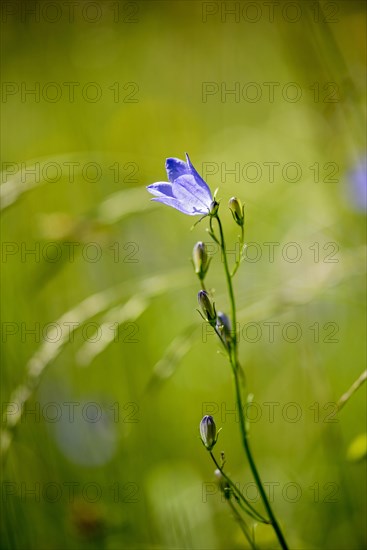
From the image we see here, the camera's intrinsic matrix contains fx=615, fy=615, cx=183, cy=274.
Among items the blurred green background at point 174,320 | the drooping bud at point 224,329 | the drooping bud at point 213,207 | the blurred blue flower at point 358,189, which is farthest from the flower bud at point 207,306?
the blurred blue flower at point 358,189

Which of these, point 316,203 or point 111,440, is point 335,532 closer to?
point 111,440

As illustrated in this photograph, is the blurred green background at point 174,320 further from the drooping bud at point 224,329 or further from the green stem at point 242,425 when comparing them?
the green stem at point 242,425

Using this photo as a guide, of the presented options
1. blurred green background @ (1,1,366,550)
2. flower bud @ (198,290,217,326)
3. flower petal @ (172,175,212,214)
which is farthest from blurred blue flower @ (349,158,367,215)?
flower bud @ (198,290,217,326)

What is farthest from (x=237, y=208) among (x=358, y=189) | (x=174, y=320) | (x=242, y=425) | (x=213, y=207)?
(x=174, y=320)

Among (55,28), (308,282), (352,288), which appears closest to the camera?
(308,282)

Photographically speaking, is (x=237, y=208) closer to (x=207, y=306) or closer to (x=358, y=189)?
(x=207, y=306)

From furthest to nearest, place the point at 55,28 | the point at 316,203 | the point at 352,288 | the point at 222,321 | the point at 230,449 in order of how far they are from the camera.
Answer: the point at 55,28 → the point at 316,203 → the point at 230,449 → the point at 352,288 → the point at 222,321

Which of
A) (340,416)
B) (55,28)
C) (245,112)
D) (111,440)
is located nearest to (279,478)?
(340,416)
